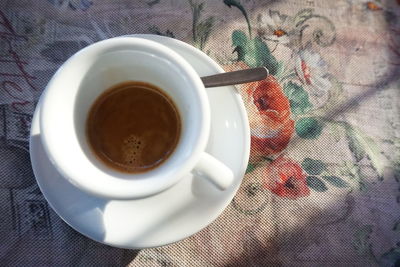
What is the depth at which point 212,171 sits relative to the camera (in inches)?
15.8

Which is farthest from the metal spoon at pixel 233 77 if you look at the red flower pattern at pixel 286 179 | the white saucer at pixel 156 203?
the red flower pattern at pixel 286 179

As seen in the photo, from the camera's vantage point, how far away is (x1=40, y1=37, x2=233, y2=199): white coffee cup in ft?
1.24

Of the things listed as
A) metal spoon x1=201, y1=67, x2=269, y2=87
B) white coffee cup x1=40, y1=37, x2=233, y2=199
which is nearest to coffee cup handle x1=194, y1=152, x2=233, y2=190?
white coffee cup x1=40, y1=37, x2=233, y2=199

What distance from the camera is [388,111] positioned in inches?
24.9

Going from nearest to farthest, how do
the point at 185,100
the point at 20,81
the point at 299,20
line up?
1. the point at 185,100
2. the point at 20,81
3. the point at 299,20

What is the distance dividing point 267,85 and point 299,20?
130 millimetres

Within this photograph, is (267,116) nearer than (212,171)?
No

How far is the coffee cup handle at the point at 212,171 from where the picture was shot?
1.30 ft

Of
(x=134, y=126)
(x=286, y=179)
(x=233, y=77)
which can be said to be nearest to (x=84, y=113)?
(x=134, y=126)

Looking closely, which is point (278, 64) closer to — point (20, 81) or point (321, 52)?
point (321, 52)

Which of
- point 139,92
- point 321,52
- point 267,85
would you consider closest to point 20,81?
point 139,92

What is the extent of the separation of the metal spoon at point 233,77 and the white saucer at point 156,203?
2cm

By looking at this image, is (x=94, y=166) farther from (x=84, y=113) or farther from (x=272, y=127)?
(x=272, y=127)

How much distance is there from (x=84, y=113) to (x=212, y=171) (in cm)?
16
